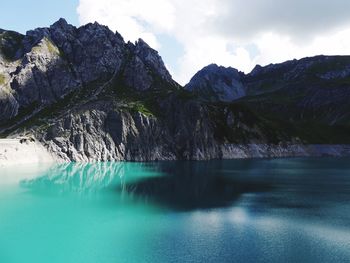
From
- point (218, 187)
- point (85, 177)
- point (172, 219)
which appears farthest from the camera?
point (85, 177)

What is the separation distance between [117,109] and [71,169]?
55060 mm

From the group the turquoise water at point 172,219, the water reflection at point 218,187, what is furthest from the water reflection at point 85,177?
the turquoise water at point 172,219

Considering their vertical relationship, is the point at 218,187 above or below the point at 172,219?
above

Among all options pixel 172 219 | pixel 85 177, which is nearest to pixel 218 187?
pixel 172 219

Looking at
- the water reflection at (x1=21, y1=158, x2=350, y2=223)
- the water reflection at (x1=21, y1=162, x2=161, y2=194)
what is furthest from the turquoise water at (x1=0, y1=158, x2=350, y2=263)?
the water reflection at (x1=21, y1=162, x2=161, y2=194)

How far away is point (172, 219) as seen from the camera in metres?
67.1

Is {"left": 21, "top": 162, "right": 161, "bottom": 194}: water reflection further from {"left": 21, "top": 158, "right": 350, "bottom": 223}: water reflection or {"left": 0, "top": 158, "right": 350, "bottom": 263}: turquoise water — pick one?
{"left": 0, "top": 158, "right": 350, "bottom": 263}: turquoise water

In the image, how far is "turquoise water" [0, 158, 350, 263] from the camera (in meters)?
48.6

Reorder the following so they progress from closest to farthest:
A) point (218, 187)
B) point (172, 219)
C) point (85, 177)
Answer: point (172, 219) → point (218, 187) → point (85, 177)

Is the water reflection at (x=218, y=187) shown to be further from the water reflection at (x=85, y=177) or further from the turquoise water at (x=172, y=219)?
the turquoise water at (x=172, y=219)

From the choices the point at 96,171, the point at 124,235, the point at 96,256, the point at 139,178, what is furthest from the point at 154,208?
the point at 96,171

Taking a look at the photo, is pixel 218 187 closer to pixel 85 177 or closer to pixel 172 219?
pixel 172 219

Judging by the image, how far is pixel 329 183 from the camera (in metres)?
118

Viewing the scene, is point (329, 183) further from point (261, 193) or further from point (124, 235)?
point (124, 235)
